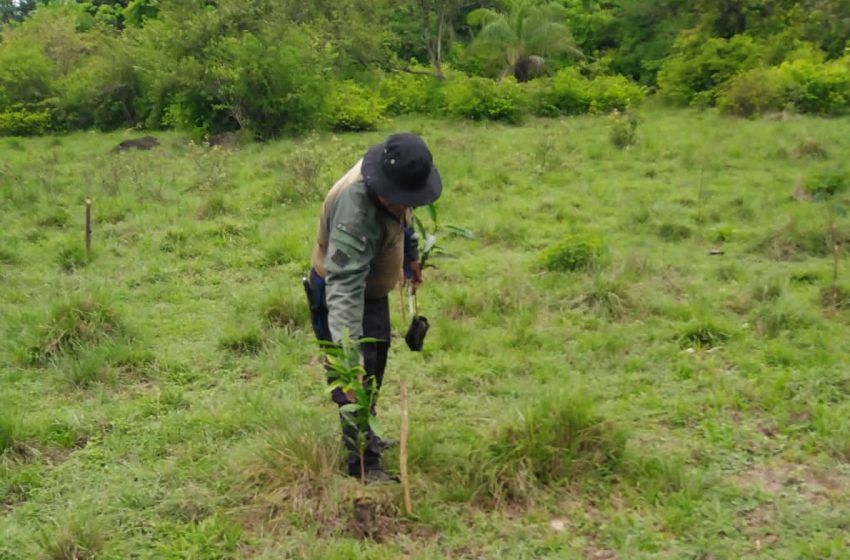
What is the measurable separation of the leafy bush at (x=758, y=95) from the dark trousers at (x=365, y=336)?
51.3 feet

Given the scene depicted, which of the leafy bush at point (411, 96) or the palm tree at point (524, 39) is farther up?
the palm tree at point (524, 39)

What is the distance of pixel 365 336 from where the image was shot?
3.79 meters

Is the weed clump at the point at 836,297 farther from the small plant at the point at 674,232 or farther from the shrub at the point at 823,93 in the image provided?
the shrub at the point at 823,93

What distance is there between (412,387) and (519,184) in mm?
6672

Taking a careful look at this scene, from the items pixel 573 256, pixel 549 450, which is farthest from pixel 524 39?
pixel 549 450

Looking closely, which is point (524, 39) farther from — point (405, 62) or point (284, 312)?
point (284, 312)

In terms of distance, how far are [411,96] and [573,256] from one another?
16.6 m

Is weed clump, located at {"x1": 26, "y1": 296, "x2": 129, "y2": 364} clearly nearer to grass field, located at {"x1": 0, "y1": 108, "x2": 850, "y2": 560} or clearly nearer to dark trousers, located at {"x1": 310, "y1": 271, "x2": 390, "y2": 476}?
grass field, located at {"x1": 0, "y1": 108, "x2": 850, "y2": 560}

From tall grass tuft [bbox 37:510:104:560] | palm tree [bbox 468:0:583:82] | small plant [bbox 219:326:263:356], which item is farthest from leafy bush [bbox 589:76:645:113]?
tall grass tuft [bbox 37:510:104:560]

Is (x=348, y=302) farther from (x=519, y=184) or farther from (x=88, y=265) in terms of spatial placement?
(x=519, y=184)

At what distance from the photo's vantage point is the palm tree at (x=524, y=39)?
2461 centimetres

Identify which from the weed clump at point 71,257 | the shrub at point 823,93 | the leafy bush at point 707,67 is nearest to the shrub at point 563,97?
the leafy bush at point 707,67

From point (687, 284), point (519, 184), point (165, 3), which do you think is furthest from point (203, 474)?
point (165, 3)

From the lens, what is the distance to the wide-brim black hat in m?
3.23
